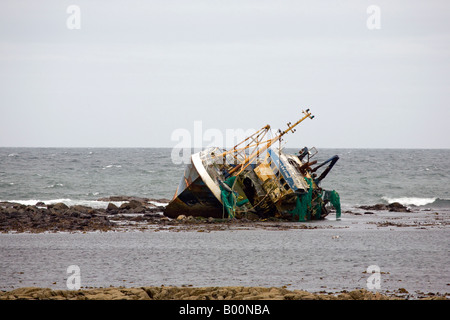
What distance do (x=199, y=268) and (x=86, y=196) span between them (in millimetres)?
39421

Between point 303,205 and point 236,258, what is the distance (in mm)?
14058

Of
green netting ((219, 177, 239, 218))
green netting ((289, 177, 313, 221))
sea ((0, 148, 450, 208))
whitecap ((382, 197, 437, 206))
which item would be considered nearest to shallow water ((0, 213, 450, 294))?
green netting ((219, 177, 239, 218))

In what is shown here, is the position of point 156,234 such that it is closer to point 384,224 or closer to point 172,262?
point 172,262

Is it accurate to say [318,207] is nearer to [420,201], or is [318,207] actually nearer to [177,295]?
[177,295]

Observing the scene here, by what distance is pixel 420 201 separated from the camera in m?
60.3

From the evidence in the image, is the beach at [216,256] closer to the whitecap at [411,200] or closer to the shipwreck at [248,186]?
the shipwreck at [248,186]

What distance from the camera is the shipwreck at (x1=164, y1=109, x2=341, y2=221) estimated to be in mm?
34969

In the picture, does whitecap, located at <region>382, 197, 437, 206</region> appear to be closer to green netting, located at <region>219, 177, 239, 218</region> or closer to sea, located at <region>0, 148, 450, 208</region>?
sea, located at <region>0, 148, 450, 208</region>

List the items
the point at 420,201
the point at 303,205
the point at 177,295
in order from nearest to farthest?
the point at 177,295, the point at 303,205, the point at 420,201

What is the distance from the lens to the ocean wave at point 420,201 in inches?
2217

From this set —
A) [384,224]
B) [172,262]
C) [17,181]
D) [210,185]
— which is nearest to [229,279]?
[172,262]

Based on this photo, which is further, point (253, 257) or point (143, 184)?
point (143, 184)

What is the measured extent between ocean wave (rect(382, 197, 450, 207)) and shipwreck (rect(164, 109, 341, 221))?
21860mm

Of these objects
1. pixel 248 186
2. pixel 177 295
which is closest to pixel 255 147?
pixel 248 186
